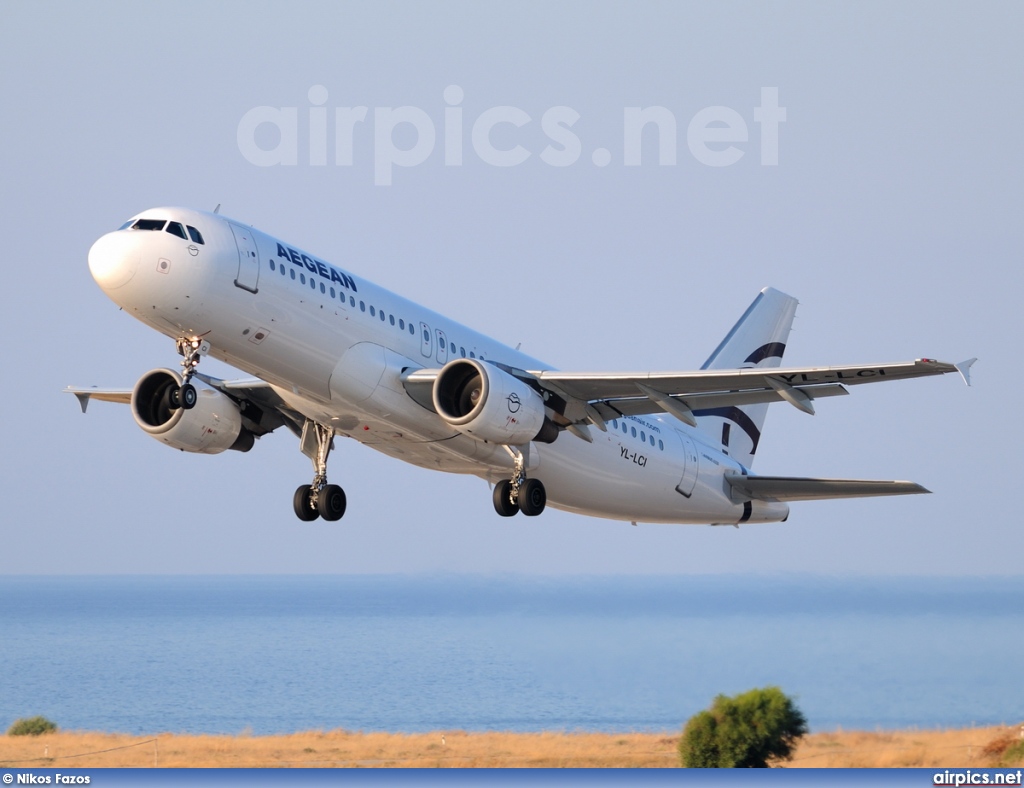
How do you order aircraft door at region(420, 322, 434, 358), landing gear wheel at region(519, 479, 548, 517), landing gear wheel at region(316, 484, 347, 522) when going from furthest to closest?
1. landing gear wheel at region(316, 484, 347, 522)
2. landing gear wheel at region(519, 479, 548, 517)
3. aircraft door at region(420, 322, 434, 358)

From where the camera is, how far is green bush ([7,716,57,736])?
53188mm

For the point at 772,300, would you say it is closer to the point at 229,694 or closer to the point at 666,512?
the point at 666,512

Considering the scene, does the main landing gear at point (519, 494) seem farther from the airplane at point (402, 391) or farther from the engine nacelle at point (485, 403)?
the engine nacelle at point (485, 403)

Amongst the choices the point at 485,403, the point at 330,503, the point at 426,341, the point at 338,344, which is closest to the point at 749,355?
Result: the point at 426,341

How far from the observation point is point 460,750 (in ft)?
147

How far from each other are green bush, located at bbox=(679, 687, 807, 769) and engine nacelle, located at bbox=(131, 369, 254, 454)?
54.9 ft

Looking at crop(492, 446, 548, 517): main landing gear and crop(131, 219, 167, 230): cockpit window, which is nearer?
crop(131, 219, 167, 230): cockpit window

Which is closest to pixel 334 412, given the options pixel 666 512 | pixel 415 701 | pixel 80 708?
pixel 666 512

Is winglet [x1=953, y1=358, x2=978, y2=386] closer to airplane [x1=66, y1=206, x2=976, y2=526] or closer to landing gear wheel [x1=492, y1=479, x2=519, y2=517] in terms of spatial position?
airplane [x1=66, y1=206, x2=976, y2=526]

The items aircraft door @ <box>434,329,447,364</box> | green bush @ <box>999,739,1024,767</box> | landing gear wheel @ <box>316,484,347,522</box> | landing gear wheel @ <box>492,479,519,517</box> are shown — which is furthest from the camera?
green bush @ <box>999,739,1024,767</box>

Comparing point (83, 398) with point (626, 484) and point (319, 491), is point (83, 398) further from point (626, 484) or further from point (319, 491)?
point (626, 484)

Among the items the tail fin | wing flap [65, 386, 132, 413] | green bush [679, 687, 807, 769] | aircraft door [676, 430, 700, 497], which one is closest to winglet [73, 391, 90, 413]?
wing flap [65, 386, 132, 413]

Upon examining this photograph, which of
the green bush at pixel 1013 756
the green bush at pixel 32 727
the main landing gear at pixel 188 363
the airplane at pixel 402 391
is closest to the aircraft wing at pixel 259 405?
the airplane at pixel 402 391

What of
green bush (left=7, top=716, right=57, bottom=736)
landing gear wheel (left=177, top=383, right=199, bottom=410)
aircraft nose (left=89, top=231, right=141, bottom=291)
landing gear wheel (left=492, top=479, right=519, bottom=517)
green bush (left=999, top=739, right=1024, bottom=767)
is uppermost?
aircraft nose (left=89, top=231, right=141, bottom=291)
